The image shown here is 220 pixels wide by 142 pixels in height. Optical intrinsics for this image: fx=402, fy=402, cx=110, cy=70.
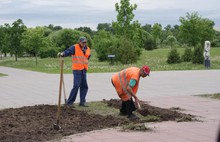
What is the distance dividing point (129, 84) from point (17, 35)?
34433mm

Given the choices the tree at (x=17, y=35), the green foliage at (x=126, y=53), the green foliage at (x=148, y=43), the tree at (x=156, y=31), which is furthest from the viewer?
the tree at (x=156, y=31)

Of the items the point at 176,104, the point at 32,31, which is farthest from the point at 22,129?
the point at 32,31

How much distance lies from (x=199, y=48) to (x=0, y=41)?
1055 inches

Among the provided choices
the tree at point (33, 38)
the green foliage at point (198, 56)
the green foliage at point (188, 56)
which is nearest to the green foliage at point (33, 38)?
the tree at point (33, 38)

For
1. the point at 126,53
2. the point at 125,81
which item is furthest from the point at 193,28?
the point at 125,81

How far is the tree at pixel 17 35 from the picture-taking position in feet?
134

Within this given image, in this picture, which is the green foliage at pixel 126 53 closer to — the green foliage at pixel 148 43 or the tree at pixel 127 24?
the tree at pixel 127 24

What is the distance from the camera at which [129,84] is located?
7719 millimetres

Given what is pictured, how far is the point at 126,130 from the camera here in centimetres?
702

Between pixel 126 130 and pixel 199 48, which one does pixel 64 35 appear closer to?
pixel 199 48

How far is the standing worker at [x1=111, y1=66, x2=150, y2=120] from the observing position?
7.68m

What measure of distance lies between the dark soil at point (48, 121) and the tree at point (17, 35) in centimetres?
3238

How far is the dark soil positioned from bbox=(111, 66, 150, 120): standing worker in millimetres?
260

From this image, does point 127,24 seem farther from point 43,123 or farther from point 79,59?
point 43,123
